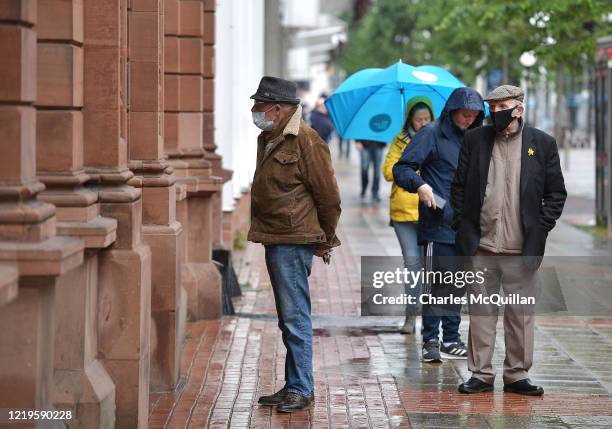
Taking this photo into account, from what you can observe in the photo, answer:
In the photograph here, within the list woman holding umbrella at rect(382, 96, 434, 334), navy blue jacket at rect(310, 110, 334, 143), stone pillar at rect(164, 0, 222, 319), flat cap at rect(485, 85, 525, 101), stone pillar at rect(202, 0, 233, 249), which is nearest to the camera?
flat cap at rect(485, 85, 525, 101)

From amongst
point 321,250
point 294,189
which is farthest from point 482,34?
point 294,189

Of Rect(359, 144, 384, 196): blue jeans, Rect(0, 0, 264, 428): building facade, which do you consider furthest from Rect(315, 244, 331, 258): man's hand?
Rect(359, 144, 384, 196): blue jeans

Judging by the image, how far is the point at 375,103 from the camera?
12.1 metres

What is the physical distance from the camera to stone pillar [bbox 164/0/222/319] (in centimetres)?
1173

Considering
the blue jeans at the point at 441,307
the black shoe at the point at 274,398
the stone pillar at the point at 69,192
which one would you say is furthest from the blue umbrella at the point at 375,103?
the stone pillar at the point at 69,192

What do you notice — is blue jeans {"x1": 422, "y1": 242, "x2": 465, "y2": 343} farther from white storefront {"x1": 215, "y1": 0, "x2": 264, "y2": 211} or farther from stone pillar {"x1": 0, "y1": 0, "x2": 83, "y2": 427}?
white storefront {"x1": 215, "y1": 0, "x2": 264, "y2": 211}

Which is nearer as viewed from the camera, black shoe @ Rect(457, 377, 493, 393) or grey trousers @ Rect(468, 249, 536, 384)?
grey trousers @ Rect(468, 249, 536, 384)

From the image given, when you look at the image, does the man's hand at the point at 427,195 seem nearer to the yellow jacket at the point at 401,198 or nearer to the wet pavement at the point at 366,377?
the yellow jacket at the point at 401,198

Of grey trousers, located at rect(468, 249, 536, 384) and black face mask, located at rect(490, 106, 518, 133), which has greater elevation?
black face mask, located at rect(490, 106, 518, 133)

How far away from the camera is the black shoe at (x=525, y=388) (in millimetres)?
8742

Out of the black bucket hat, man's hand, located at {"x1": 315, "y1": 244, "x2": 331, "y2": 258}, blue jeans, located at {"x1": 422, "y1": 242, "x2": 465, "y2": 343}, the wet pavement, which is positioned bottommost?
the wet pavement

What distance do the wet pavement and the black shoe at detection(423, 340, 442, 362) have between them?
0.09 metres

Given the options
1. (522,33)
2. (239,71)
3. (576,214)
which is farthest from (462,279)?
(522,33)

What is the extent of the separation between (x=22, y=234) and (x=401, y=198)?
550cm
